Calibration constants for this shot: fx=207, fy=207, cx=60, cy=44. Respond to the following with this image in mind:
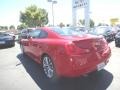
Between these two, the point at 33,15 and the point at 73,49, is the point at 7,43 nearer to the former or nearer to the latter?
the point at 73,49

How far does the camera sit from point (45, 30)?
650cm

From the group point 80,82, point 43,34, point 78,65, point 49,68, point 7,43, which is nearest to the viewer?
point 78,65

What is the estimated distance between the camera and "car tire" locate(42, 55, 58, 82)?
5716 mm

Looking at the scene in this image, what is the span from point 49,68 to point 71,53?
129 cm

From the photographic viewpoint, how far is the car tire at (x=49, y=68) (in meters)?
5.72

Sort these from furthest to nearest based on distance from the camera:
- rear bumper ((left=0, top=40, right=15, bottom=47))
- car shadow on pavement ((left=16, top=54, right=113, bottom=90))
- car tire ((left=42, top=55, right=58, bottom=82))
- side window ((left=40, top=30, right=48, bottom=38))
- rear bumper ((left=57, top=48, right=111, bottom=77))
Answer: rear bumper ((left=0, top=40, right=15, bottom=47))
side window ((left=40, top=30, right=48, bottom=38))
car tire ((left=42, top=55, right=58, bottom=82))
car shadow on pavement ((left=16, top=54, right=113, bottom=90))
rear bumper ((left=57, top=48, right=111, bottom=77))

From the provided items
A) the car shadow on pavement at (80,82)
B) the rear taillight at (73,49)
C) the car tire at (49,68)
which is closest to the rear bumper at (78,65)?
the rear taillight at (73,49)

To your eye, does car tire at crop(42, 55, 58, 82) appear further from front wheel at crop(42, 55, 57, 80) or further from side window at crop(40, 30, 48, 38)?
side window at crop(40, 30, 48, 38)

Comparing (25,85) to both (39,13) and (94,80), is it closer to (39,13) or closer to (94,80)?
(94,80)

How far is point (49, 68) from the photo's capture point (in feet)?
19.6

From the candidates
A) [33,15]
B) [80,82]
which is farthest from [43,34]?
[33,15]

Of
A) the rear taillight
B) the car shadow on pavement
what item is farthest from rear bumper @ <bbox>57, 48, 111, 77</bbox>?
the car shadow on pavement

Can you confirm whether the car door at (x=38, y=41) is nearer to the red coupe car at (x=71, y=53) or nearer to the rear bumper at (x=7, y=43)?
the red coupe car at (x=71, y=53)

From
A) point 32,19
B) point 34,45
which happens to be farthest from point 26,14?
point 34,45
